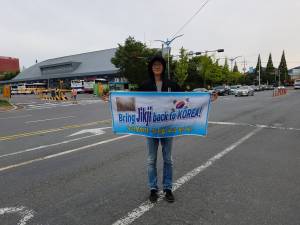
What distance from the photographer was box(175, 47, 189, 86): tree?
212 ft

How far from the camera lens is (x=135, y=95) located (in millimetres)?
4906

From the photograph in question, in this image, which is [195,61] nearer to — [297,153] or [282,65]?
[297,153]

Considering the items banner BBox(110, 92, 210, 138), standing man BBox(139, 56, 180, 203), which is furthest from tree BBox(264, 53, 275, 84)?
standing man BBox(139, 56, 180, 203)

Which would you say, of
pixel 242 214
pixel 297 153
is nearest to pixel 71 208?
pixel 242 214

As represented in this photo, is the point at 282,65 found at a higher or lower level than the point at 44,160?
higher

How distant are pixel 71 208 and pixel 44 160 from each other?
9.52 feet

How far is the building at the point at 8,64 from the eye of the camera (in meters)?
143

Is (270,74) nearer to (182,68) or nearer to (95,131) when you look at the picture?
(182,68)

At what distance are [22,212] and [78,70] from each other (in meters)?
85.5

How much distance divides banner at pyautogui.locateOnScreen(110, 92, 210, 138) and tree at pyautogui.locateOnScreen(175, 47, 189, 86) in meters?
60.0

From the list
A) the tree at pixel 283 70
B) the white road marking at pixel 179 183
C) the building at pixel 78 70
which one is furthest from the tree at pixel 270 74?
the white road marking at pixel 179 183

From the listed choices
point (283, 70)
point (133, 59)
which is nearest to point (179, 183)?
point (133, 59)

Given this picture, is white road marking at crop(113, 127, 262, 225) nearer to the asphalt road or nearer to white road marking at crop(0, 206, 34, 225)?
the asphalt road

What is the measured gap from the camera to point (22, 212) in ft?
13.8
